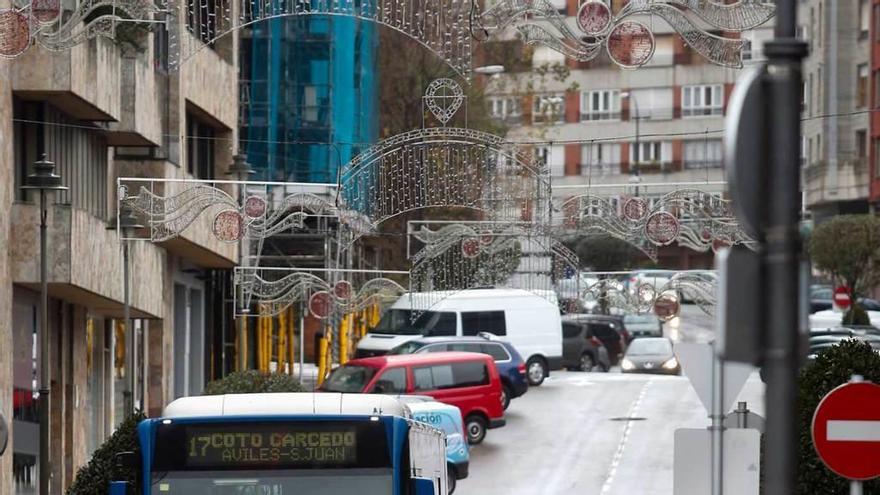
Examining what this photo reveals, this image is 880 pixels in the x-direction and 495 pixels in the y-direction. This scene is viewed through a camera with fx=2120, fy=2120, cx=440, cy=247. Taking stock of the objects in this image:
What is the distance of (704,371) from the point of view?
49.2 feet

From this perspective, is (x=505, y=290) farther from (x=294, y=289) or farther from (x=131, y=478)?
(x=131, y=478)

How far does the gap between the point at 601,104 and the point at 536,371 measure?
60.6 meters

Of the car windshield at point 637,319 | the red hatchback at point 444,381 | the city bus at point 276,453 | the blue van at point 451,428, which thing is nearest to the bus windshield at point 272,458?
the city bus at point 276,453

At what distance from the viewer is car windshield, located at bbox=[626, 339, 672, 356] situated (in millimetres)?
55344

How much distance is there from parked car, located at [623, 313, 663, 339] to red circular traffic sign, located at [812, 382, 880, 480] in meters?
56.8

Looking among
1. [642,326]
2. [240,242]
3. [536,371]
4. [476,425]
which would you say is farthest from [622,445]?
[642,326]

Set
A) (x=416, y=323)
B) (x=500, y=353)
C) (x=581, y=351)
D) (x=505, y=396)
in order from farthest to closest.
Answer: (x=581, y=351)
(x=416, y=323)
(x=500, y=353)
(x=505, y=396)

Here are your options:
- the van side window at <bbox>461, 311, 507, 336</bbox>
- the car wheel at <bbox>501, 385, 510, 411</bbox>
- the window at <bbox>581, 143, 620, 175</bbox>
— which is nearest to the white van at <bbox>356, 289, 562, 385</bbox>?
the van side window at <bbox>461, 311, 507, 336</bbox>

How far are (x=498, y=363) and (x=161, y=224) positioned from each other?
38.2ft

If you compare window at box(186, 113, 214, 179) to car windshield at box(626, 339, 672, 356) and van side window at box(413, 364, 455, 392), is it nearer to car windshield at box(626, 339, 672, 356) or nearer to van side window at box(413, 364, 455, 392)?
van side window at box(413, 364, 455, 392)

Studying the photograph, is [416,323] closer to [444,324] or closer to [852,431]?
[444,324]

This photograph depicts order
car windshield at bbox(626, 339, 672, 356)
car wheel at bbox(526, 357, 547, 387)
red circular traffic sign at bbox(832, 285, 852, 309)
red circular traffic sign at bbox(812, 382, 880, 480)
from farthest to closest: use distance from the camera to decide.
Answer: red circular traffic sign at bbox(832, 285, 852, 309)
car windshield at bbox(626, 339, 672, 356)
car wheel at bbox(526, 357, 547, 387)
red circular traffic sign at bbox(812, 382, 880, 480)

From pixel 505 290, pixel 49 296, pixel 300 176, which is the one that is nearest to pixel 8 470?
pixel 49 296

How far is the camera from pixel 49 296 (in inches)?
1241
